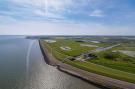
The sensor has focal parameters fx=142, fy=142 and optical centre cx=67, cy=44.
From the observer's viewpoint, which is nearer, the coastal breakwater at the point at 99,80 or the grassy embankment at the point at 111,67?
the coastal breakwater at the point at 99,80

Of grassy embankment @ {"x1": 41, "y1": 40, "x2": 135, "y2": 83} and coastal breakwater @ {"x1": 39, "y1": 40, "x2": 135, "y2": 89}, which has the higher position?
grassy embankment @ {"x1": 41, "y1": 40, "x2": 135, "y2": 83}

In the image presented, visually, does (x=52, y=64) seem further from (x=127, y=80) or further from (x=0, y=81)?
(x=127, y=80)

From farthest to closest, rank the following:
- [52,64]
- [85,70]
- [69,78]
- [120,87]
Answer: [52,64]
[85,70]
[69,78]
[120,87]

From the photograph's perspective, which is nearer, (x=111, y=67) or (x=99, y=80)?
(x=99, y=80)

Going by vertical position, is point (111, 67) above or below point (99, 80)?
above

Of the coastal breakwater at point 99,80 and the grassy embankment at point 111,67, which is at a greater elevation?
the grassy embankment at point 111,67

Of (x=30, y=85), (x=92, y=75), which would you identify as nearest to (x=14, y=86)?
(x=30, y=85)

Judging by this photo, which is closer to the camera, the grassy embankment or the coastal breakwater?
the coastal breakwater

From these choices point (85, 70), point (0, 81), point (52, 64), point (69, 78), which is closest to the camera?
point (0, 81)

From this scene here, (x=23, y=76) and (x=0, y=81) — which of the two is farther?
(x=23, y=76)

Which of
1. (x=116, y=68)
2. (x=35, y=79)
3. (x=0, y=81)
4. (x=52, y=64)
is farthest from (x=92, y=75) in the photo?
(x=0, y=81)
